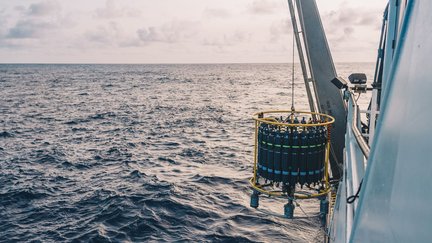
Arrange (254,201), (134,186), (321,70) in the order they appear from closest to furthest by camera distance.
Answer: (254,201)
(321,70)
(134,186)

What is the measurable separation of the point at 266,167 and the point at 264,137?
2.30 feet

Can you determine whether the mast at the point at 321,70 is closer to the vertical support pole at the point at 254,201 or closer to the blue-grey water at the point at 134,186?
the blue-grey water at the point at 134,186

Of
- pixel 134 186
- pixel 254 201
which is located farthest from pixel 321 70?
pixel 134 186

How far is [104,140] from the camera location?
29.6 metres

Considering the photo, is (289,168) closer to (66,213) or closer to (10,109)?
(66,213)

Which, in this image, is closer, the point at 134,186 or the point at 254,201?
the point at 254,201

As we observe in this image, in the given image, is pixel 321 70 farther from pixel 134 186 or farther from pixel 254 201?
pixel 134 186

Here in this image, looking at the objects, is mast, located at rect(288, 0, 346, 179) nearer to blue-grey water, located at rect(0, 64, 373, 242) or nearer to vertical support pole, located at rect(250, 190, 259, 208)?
blue-grey water, located at rect(0, 64, 373, 242)

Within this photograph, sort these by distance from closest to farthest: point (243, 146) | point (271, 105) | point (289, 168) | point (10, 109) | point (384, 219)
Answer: point (384, 219) < point (289, 168) < point (243, 146) < point (10, 109) < point (271, 105)

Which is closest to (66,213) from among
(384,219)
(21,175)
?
(21,175)

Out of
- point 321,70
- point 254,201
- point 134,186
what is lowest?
point 134,186

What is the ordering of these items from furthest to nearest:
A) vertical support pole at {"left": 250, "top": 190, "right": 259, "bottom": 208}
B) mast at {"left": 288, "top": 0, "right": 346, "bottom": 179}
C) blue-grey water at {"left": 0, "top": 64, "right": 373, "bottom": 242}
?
blue-grey water at {"left": 0, "top": 64, "right": 373, "bottom": 242} → mast at {"left": 288, "top": 0, "right": 346, "bottom": 179} → vertical support pole at {"left": 250, "top": 190, "right": 259, "bottom": 208}

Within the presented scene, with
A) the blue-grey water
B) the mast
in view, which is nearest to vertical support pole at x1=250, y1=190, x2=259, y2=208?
the blue-grey water

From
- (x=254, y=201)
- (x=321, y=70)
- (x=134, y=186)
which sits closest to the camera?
(x=254, y=201)
